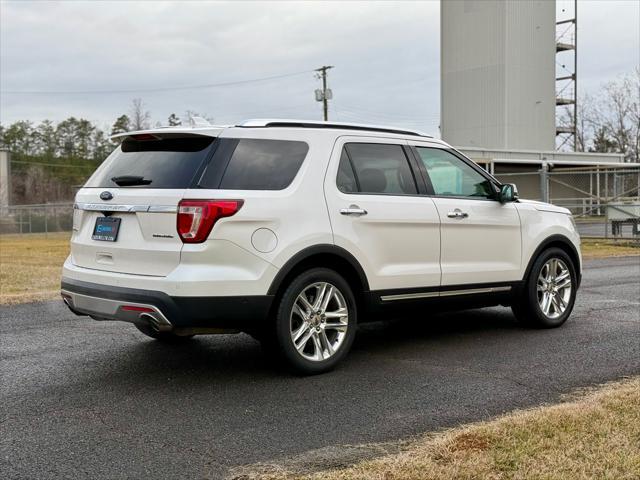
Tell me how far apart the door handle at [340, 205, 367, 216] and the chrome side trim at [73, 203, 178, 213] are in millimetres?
1378

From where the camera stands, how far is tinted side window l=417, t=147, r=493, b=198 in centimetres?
647

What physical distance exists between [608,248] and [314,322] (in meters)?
15.4

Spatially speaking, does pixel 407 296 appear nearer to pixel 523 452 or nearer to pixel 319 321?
pixel 319 321

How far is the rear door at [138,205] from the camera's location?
494 cm

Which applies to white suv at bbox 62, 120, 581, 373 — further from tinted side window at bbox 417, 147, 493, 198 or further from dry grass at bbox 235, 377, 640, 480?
dry grass at bbox 235, 377, 640, 480

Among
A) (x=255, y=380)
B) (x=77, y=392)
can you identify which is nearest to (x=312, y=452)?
(x=255, y=380)

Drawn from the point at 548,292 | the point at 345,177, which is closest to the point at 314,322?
the point at 345,177

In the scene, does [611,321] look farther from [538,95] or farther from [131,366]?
[538,95]

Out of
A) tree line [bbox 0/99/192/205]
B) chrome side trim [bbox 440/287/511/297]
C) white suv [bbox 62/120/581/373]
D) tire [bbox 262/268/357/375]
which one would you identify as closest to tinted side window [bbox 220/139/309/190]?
white suv [bbox 62/120/581/373]

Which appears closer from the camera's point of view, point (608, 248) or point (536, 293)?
point (536, 293)

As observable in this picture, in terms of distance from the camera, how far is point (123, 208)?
16.9ft

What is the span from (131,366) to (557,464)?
357cm

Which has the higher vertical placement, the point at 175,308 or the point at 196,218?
the point at 196,218

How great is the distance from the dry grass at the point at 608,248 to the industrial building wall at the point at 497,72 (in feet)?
86.7
